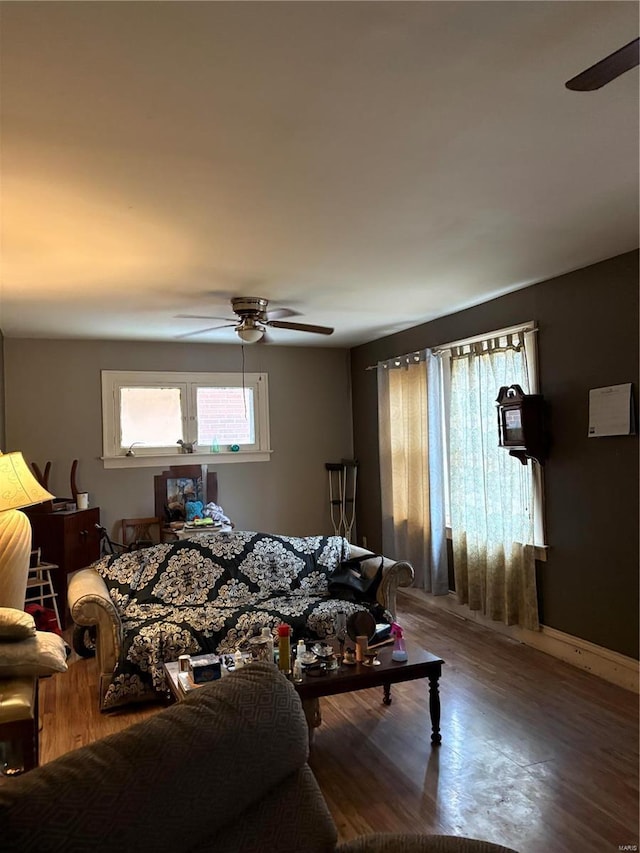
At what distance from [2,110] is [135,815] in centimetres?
192

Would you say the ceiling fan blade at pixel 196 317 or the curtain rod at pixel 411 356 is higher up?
the ceiling fan blade at pixel 196 317

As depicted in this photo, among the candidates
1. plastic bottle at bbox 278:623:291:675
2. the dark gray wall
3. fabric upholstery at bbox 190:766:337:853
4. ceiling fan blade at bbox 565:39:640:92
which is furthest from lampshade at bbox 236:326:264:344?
fabric upholstery at bbox 190:766:337:853

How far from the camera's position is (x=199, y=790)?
1.11 meters

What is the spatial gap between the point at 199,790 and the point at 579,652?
138 inches

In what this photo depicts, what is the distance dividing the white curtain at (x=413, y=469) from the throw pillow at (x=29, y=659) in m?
3.47

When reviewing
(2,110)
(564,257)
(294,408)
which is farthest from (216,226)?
(294,408)

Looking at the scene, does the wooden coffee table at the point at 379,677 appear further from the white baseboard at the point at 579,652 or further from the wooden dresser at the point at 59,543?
the wooden dresser at the point at 59,543

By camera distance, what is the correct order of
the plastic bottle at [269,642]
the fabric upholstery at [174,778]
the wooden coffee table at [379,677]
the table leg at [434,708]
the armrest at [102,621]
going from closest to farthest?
the fabric upholstery at [174,778] → the wooden coffee table at [379,677] → the plastic bottle at [269,642] → the table leg at [434,708] → the armrest at [102,621]

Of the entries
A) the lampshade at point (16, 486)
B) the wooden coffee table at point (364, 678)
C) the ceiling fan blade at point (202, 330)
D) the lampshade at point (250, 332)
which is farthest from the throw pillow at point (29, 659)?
the ceiling fan blade at point (202, 330)

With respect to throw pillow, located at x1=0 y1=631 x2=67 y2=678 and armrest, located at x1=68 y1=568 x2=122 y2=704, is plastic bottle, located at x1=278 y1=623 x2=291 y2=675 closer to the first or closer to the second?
throw pillow, located at x1=0 y1=631 x2=67 y2=678

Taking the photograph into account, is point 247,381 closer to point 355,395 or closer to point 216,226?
point 355,395

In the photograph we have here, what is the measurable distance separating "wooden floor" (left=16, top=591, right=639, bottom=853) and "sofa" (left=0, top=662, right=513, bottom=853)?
126 cm

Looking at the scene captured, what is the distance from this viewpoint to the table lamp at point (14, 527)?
3139mm

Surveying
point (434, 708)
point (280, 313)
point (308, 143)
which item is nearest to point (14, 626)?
point (434, 708)
